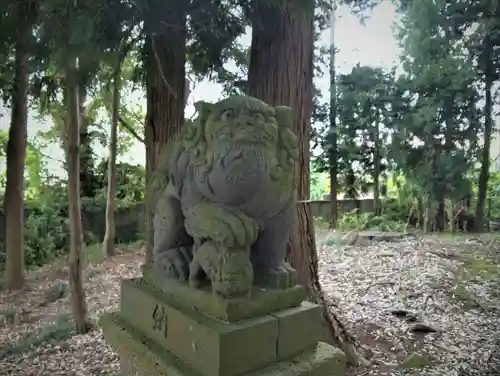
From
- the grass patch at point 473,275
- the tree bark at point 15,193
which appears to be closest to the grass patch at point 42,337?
the tree bark at point 15,193

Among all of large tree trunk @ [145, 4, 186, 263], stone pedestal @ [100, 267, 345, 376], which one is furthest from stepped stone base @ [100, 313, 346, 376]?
large tree trunk @ [145, 4, 186, 263]

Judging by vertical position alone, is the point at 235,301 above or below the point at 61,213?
below

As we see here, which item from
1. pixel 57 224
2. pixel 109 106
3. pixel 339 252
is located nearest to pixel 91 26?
pixel 339 252

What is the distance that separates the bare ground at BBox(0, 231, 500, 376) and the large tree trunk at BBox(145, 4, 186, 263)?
39.8 inches

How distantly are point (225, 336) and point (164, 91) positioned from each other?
1773 mm

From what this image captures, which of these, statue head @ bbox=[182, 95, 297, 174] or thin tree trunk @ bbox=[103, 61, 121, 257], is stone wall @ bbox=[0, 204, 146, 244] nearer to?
thin tree trunk @ bbox=[103, 61, 121, 257]

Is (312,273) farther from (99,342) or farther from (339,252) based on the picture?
(339,252)

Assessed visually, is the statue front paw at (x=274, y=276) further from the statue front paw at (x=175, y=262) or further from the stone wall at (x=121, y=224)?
the stone wall at (x=121, y=224)

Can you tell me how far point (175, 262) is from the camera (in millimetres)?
1440

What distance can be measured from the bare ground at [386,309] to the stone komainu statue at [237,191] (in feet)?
4.39

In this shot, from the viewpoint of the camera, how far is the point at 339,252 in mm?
4934

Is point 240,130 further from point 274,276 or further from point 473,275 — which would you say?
point 473,275

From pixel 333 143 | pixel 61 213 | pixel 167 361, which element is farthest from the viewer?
pixel 333 143

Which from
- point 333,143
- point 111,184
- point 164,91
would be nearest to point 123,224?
point 111,184
